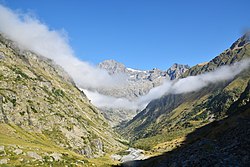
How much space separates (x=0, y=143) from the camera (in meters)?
190

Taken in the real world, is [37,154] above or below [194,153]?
above

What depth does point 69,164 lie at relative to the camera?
19812 centimetres

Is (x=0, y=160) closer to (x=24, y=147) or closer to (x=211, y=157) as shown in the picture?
(x=24, y=147)

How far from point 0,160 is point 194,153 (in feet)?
415

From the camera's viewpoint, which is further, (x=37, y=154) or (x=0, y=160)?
(x=37, y=154)

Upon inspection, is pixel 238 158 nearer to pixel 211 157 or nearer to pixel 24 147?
pixel 211 157

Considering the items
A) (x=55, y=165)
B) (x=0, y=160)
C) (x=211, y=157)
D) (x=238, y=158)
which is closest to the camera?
(x=238, y=158)

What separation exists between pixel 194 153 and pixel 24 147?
151m

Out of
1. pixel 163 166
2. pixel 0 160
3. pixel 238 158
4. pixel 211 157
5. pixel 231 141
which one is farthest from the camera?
pixel 0 160

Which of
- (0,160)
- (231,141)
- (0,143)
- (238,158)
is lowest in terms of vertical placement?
(238,158)

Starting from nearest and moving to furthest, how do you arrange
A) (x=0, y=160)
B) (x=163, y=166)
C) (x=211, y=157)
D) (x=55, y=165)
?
(x=211, y=157)
(x=163, y=166)
(x=0, y=160)
(x=55, y=165)

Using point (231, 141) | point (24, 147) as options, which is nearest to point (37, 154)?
point (24, 147)

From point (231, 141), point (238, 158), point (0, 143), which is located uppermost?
point (0, 143)

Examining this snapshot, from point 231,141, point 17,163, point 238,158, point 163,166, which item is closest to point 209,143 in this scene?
point 231,141
